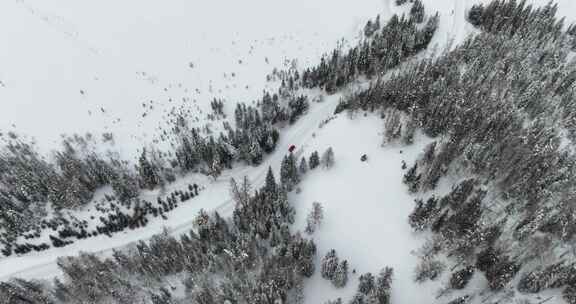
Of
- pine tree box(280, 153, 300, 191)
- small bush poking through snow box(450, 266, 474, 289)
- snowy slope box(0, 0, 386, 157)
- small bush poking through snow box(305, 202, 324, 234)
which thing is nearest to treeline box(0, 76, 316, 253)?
snowy slope box(0, 0, 386, 157)

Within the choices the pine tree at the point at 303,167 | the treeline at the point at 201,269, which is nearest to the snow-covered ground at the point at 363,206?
the pine tree at the point at 303,167

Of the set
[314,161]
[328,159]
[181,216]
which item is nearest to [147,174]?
[181,216]

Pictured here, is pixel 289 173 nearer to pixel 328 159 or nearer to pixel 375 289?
pixel 328 159

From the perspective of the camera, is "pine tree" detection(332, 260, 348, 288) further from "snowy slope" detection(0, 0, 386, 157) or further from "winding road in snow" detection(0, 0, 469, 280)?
"snowy slope" detection(0, 0, 386, 157)

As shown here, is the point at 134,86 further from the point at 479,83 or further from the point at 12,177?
the point at 479,83

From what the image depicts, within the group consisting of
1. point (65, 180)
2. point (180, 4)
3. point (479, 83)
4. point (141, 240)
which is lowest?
point (141, 240)

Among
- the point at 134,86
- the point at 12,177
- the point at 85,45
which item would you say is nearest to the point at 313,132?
the point at 134,86

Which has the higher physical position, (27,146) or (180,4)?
(180,4)
